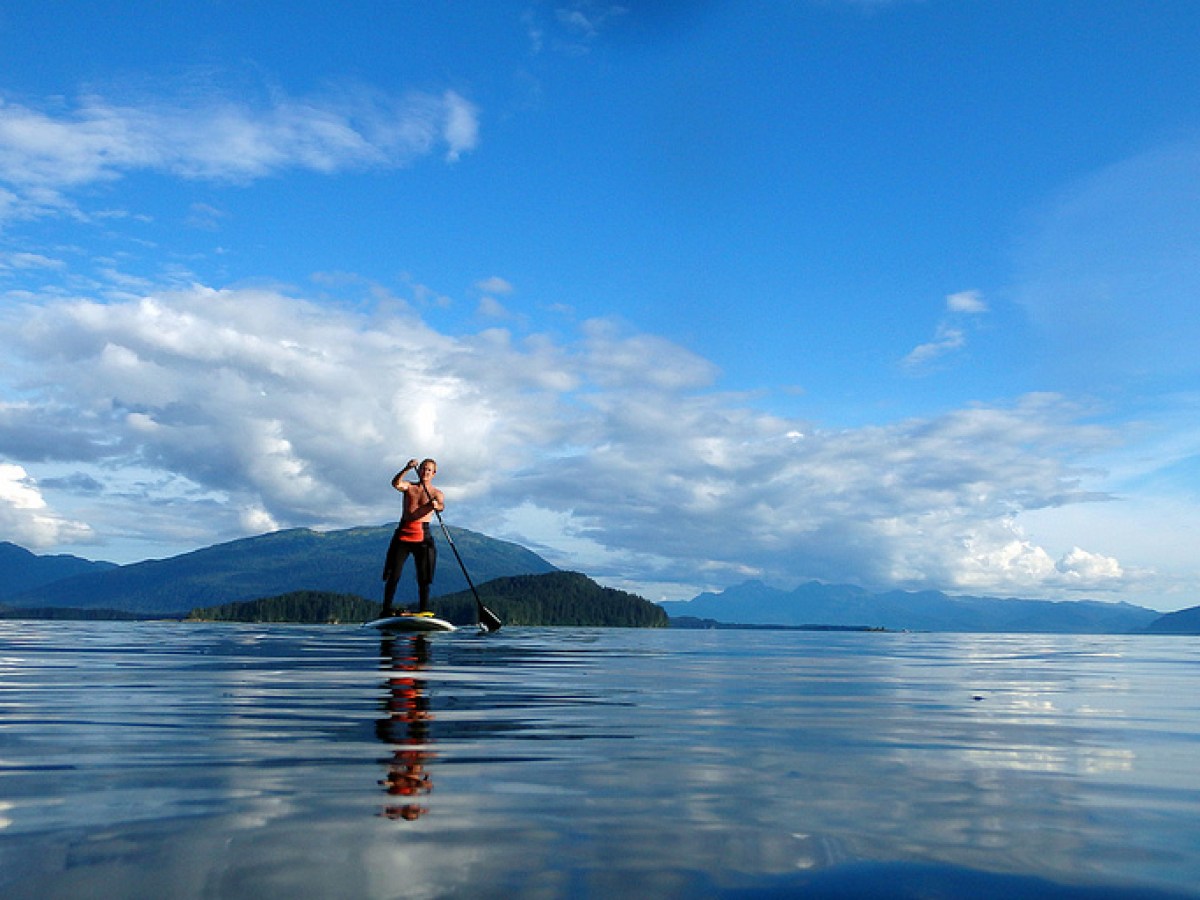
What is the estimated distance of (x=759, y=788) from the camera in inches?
277

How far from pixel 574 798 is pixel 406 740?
121 inches

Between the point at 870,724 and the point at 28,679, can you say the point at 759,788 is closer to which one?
the point at 870,724

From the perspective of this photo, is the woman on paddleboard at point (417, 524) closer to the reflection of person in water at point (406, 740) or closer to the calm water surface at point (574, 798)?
the reflection of person in water at point (406, 740)

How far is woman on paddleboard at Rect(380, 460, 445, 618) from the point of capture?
33.8 metres

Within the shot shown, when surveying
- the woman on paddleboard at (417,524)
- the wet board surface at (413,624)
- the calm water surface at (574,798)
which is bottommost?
the calm water surface at (574,798)

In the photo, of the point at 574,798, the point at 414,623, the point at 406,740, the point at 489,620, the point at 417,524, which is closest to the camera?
the point at 574,798

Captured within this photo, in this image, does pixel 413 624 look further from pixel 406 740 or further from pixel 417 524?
pixel 406 740

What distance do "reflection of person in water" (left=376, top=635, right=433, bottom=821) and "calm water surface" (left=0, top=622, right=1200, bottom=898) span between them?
0.13ft

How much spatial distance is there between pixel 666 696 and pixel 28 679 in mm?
11774

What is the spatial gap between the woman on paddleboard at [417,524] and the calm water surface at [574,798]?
19.5 m

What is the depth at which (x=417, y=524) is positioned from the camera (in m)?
34.6

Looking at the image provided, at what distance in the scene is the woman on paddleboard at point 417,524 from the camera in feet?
111

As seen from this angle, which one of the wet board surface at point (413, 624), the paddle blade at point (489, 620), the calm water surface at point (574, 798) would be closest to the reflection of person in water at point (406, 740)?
the calm water surface at point (574, 798)

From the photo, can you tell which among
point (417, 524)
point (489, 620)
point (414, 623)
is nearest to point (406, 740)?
point (417, 524)
